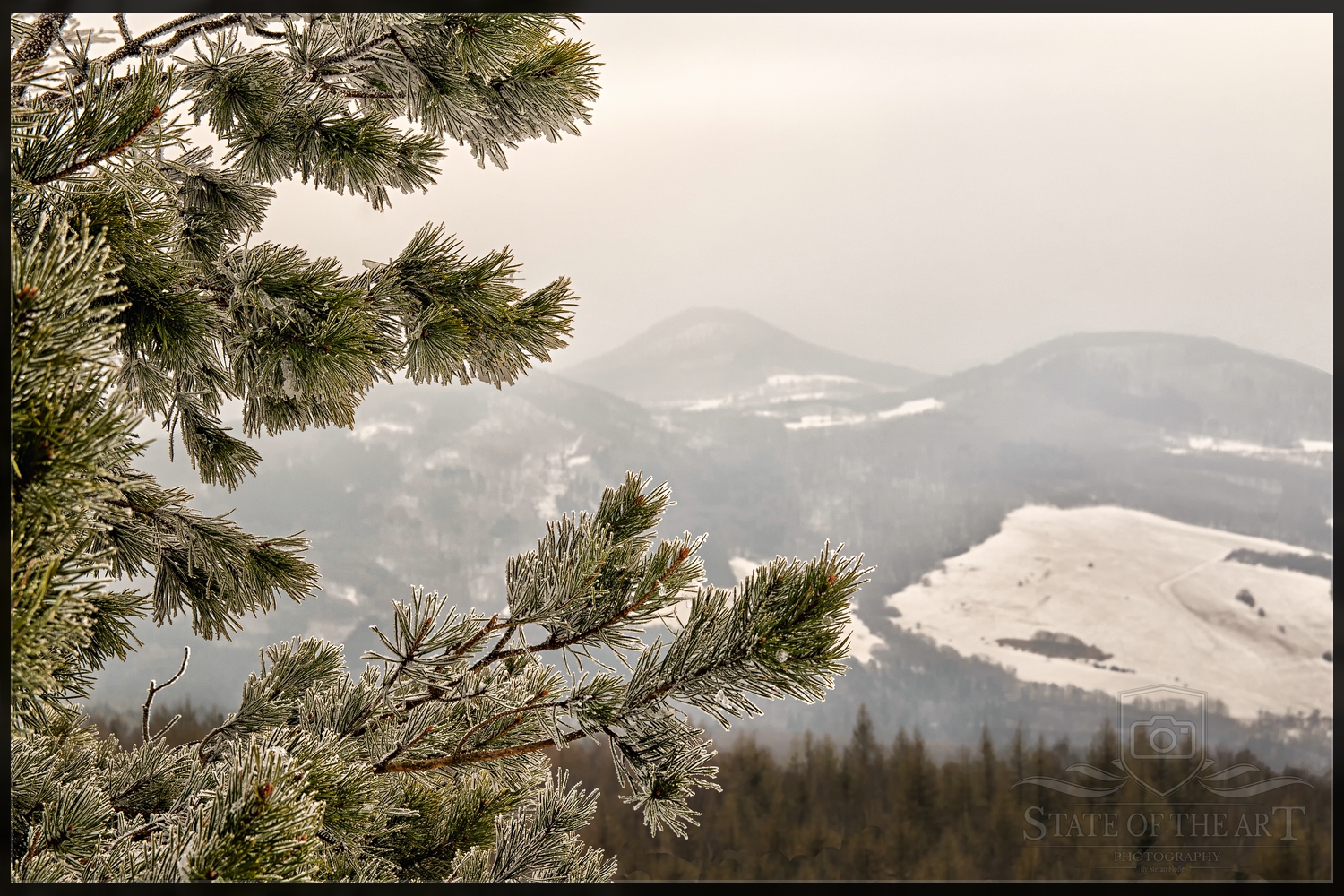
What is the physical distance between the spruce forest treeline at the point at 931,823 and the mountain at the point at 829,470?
226 centimetres

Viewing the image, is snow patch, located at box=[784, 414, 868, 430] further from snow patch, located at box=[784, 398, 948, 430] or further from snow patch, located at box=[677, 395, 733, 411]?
snow patch, located at box=[677, 395, 733, 411]

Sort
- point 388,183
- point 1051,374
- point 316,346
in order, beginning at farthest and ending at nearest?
point 1051,374, point 388,183, point 316,346

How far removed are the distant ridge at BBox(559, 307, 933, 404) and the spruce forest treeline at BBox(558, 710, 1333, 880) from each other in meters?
12.7

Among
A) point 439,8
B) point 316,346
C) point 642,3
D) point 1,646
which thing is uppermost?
point 439,8

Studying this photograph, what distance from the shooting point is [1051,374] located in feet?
85.6

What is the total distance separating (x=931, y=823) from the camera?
52.2 feet

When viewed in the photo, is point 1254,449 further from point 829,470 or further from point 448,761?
point 448,761

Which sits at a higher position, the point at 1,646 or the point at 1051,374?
the point at 1051,374

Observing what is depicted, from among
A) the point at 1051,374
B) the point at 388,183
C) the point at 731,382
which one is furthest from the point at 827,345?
the point at 388,183

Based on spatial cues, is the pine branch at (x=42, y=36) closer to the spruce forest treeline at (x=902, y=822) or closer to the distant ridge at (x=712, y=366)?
the spruce forest treeline at (x=902, y=822)

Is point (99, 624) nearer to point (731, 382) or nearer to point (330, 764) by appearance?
point (330, 764)

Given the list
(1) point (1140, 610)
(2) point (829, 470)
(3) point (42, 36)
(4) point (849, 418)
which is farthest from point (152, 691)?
(4) point (849, 418)

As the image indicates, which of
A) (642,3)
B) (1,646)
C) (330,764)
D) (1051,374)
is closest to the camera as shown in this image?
(1,646)

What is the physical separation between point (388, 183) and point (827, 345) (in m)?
25.9
